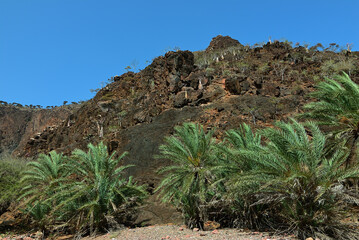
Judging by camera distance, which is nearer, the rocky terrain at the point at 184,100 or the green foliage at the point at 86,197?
the green foliage at the point at 86,197

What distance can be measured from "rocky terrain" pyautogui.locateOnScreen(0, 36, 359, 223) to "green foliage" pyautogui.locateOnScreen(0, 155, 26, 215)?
8.87 m

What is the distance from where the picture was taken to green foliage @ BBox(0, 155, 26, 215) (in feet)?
67.5

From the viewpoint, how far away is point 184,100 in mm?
31469

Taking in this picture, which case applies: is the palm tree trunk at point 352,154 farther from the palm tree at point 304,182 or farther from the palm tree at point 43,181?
the palm tree at point 43,181

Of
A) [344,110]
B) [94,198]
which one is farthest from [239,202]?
[94,198]

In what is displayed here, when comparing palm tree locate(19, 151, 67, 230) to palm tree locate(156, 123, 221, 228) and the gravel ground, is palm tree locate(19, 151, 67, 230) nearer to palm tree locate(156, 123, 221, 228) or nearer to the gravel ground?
the gravel ground

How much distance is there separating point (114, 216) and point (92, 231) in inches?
53.4

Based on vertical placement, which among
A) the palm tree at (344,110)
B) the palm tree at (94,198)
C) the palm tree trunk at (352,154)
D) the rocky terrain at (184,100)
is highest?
the rocky terrain at (184,100)

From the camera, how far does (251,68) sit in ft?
136

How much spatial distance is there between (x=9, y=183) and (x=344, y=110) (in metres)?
25.1

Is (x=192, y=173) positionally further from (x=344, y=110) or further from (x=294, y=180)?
(x=344, y=110)

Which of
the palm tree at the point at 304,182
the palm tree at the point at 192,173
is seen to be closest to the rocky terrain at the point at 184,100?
the palm tree at the point at 192,173

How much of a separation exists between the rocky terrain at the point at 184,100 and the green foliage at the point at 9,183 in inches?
349

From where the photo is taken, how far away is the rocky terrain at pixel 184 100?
26.1 metres
